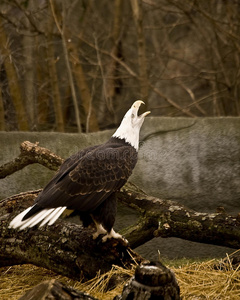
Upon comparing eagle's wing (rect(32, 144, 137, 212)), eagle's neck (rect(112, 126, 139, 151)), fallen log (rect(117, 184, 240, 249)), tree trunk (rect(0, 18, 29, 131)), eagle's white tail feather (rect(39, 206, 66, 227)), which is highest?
tree trunk (rect(0, 18, 29, 131))

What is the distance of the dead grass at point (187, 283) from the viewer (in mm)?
2562

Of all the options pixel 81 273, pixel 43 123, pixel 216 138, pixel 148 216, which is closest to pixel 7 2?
pixel 43 123

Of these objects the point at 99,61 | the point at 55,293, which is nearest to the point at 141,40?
the point at 99,61

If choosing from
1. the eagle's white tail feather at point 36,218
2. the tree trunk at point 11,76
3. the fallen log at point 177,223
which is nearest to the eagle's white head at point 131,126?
the fallen log at point 177,223

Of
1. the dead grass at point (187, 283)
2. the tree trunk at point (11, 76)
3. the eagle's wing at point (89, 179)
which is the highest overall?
the tree trunk at point (11, 76)

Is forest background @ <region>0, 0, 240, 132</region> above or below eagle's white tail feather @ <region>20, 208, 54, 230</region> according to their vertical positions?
above

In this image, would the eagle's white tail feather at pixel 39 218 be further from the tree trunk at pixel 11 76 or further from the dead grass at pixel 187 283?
the tree trunk at pixel 11 76

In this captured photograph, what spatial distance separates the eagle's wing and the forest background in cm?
227

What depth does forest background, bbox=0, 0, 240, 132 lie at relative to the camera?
5312 millimetres

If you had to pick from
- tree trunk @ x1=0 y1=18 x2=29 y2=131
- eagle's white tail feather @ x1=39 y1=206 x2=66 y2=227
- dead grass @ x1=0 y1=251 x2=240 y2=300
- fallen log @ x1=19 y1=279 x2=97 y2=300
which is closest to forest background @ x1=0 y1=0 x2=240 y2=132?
tree trunk @ x1=0 y1=18 x2=29 y2=131

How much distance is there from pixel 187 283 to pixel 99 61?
11.4 feet

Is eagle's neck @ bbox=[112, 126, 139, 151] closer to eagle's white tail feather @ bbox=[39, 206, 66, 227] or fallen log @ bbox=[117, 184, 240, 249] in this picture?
fallen log @ bbox=[117, 184, 240, 249]

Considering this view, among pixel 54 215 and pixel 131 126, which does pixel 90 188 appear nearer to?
pixel 54 215

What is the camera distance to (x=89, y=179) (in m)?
2.85
